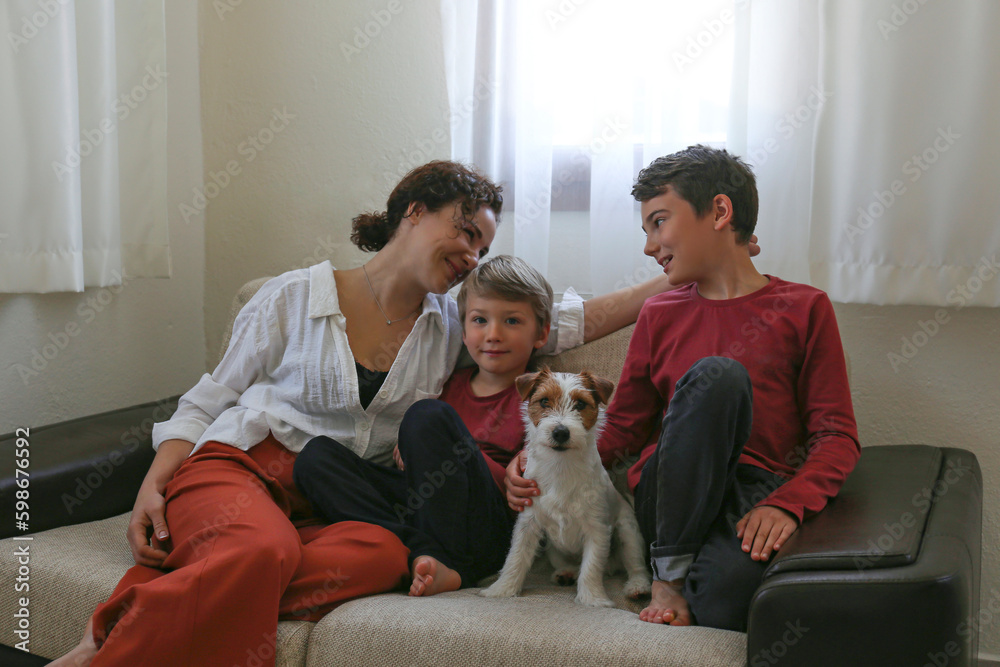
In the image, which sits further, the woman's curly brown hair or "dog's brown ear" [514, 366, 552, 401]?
→ the woman's curly brown hair

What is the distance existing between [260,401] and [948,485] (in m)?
1.26

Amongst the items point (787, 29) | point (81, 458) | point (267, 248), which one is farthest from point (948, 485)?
point (267, 248)

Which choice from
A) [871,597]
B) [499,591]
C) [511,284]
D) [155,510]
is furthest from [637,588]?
[155,510]

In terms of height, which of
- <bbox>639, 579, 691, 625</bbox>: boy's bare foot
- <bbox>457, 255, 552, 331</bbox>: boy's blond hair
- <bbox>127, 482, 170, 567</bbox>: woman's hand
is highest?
<bbox>457, 255, 552, 331</bbox>: boy's blond hair

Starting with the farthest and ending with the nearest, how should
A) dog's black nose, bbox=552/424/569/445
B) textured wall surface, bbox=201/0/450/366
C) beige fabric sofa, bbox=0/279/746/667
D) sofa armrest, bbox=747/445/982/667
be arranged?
textured wall surface, bbox=201/0/450/366 → dog's black nose, bbox=552/424/569/445 → beige fabric sofa, bbox=0/279/746/667 → sofa armrest, bbox=747/445/982/667

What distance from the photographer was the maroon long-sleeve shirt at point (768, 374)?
1328mm

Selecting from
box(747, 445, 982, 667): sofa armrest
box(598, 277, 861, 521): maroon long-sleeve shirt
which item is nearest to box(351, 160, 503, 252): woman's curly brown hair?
box(598, 277, 861, 521): maroon long-sleeve shirt

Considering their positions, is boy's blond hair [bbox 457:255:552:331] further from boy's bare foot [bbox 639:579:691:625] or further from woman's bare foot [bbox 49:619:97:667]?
woman's bare foot [bbox 49:619:97:667]

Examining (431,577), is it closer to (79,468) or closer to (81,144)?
(79,468)

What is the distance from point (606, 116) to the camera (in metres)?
1.92

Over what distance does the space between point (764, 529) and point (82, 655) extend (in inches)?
37.9

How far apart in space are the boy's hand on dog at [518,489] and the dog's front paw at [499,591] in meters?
0.13

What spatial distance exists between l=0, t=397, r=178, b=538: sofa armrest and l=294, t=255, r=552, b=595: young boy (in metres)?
0.38

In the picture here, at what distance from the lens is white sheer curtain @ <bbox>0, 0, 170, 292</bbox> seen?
171 cm
